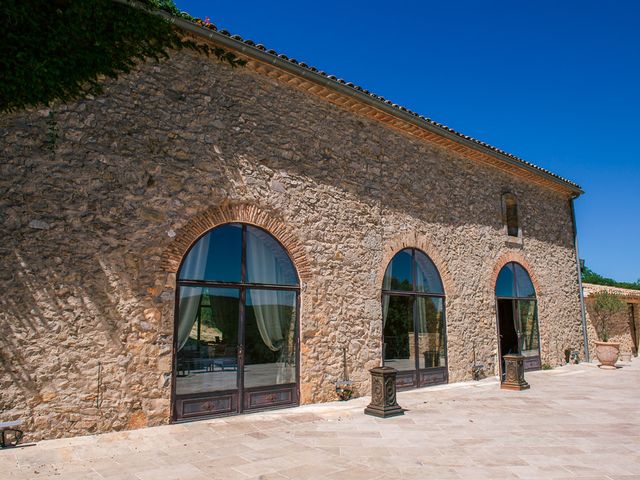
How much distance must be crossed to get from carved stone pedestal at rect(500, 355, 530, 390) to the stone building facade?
7.30m

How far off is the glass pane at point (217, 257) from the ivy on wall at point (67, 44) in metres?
2.45

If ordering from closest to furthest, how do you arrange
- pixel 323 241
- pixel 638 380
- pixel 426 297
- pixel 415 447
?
pixel 415 447, pixel 323 241, pixel 426 297, pixel 638 380

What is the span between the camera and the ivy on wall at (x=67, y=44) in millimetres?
5406

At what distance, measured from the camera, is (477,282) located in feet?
35.6

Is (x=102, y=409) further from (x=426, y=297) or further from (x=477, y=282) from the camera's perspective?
(x=477, y=282)

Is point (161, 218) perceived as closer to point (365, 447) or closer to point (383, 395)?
point (365, 447)

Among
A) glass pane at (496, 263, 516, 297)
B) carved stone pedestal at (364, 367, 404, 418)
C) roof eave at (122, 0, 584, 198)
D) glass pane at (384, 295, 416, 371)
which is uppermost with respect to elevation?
roof eave at (122, 0, 584, 198)

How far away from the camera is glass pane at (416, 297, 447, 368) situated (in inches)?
377

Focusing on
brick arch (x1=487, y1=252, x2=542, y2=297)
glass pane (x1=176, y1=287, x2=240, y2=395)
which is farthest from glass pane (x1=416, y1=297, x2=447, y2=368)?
glass pane (x1=176, y1=287, x2=240, y2=395)

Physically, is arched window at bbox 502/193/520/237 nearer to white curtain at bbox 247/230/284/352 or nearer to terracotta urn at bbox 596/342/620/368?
terracotta urn at bbox 596/342/620/368

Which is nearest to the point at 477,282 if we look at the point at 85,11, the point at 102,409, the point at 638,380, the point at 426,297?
the point at 426,297

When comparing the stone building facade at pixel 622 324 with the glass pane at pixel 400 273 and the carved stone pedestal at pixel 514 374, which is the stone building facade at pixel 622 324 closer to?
the carved stone pedestal at pixel 514 374

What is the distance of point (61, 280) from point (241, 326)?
8.28 feet

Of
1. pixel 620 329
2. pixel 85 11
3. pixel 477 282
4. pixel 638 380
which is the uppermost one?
pixel 85 11
